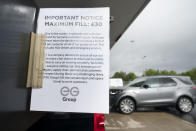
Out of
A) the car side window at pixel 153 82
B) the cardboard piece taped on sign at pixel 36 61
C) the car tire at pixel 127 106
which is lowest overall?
the car tire at pixel 127 106

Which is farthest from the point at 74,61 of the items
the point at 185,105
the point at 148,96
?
the point at 185,105

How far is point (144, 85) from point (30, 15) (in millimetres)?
5405

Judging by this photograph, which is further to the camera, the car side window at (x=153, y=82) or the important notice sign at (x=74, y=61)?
the car side window at (x=153, y=82)

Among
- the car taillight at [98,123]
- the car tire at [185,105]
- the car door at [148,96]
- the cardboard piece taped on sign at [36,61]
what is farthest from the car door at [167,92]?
the cardboard piece taped on sign at [36,61]

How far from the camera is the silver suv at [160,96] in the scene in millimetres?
5285

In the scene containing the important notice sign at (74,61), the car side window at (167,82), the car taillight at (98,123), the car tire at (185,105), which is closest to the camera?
the important notice sign at (74,61)

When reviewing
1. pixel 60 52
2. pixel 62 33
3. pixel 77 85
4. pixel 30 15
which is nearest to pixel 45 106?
pixel 77 85

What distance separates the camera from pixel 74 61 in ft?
3.16

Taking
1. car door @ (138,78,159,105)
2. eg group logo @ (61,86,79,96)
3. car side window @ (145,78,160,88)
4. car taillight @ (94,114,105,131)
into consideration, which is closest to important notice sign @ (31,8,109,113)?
eg group logo @ (61,86,79,96)

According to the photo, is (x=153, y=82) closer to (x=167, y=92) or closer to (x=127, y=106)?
(x=167, y=92)

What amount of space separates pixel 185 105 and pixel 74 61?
19.5ft

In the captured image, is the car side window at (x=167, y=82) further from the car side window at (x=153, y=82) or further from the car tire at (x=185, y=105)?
the car tire at (x=185, y=105)

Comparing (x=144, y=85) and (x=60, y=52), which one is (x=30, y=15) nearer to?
(x=60, y=52)

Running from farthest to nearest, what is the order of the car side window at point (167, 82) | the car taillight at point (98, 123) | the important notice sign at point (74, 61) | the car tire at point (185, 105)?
the car side window at point (167, 82) < the car tire at point (185, 105) < the car taillight at point (98, 123) < the important notice sign at point (74, 61)
